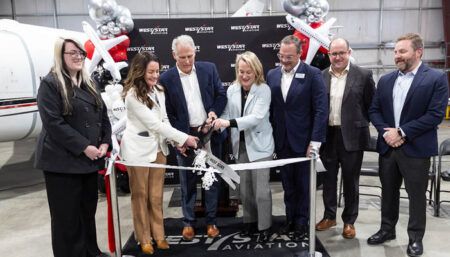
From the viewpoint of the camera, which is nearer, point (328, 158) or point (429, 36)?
point (328, 158)

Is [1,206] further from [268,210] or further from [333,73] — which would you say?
[333,73]

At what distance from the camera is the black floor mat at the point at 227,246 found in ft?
10.1

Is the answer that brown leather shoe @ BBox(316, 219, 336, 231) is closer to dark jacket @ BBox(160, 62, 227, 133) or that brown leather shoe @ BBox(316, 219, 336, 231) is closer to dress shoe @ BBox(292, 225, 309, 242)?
dress shoe @ BBox(292, 225, 309, 242)

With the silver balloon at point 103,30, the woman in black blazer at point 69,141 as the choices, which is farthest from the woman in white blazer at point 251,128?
the silver balloon at point 103,30

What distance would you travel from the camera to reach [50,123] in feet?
7.18

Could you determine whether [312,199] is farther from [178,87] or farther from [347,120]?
[178,87]

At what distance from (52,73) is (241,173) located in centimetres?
165

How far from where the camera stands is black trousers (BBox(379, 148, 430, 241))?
282 centimetres

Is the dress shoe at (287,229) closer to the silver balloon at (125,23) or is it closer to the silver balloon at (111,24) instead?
the silver balloon at (125,23)

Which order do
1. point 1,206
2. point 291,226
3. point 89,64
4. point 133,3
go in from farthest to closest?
1. point 133,3
2. point 89,64
3. point 1,206
4. point 291,226

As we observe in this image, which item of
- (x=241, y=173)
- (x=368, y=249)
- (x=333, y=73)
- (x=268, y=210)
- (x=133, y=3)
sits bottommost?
(x=368, y=249)

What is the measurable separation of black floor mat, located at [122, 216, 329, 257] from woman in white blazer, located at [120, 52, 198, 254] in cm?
27

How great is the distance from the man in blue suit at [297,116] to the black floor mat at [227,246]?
161 millimetres

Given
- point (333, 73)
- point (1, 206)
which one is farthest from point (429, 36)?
point (1, 206)
